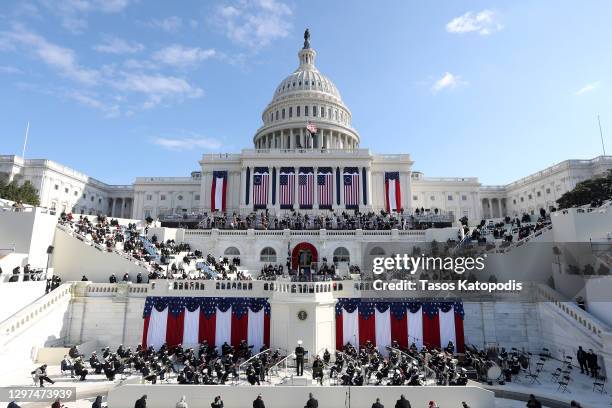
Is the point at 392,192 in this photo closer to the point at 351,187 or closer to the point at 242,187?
the point at 351,187

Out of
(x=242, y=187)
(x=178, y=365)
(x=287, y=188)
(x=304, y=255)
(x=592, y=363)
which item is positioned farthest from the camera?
(x=242, y=187)

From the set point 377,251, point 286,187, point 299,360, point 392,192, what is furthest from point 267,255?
point 392,192

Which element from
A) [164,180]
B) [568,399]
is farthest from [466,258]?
[164,180]

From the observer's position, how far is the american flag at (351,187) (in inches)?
2594

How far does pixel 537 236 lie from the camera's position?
33.7 meters

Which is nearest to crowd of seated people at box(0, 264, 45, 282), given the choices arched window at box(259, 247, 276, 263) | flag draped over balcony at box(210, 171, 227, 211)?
arched window at box(259, 247, 276, 263)

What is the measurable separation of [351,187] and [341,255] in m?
22.9

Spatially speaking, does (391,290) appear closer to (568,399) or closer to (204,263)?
(568,399)

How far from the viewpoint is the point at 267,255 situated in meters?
46.3

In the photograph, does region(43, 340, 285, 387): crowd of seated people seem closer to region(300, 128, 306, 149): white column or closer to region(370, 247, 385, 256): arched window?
region(370, 247, 385, 256): arched window

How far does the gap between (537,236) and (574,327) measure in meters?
11.5

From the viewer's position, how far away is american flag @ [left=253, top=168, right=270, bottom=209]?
2596 inches

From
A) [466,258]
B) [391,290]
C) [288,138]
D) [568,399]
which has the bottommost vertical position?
[568,399]

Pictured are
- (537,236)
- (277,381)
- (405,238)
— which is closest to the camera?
(277,381)
